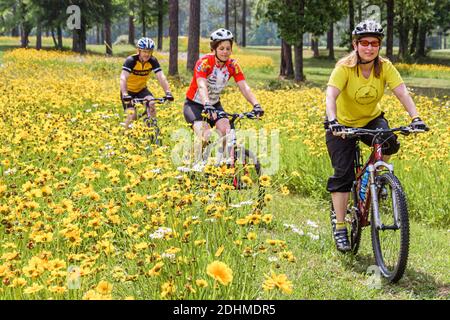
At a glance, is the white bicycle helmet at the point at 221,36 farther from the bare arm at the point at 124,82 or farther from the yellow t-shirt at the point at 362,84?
the bare arm at the point at 124,82

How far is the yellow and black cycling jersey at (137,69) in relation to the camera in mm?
8359

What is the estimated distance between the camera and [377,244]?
15.1 ft

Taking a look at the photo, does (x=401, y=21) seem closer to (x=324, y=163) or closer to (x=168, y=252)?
(x=324, y=163)

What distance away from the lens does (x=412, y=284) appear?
4.55 metres

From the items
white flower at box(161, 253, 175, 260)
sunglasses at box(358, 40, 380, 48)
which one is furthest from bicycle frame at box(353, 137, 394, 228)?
white flower at box(161, 253, 175, 260)

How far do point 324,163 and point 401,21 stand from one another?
1615 inches

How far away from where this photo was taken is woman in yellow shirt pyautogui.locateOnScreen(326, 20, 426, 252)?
15.0ft

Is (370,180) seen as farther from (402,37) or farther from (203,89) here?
(402,37)

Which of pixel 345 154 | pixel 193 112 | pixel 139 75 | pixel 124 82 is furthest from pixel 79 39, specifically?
pixel 345 154

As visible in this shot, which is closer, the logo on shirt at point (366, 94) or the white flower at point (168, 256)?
the white flower at point (168, 256)

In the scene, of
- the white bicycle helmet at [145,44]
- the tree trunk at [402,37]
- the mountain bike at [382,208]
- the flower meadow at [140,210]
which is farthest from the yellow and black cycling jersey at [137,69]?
the tree trunk at [402,37]

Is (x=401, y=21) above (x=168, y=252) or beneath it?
above

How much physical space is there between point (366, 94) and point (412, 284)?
1.67m
